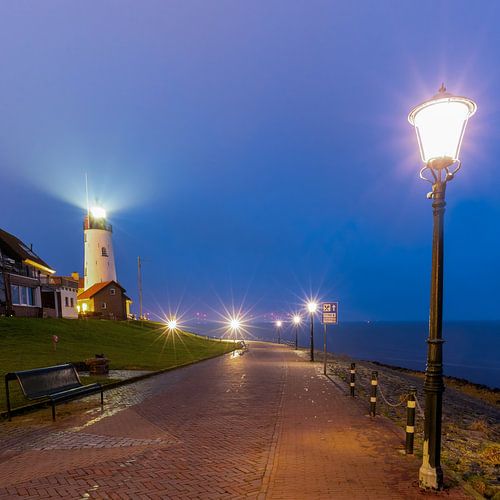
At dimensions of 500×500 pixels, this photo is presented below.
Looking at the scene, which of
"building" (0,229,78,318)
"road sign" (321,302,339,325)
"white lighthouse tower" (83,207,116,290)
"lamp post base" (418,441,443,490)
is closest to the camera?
"lamp post base" (418,441,443,490)

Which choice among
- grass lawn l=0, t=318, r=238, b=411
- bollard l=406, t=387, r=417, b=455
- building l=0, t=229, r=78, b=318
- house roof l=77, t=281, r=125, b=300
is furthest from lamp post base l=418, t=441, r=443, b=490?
house roof l=77, t=281, r=125, b=300

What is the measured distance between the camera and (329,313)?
15.5 m

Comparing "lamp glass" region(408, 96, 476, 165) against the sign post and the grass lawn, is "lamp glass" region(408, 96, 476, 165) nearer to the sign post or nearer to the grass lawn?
the grass lawn

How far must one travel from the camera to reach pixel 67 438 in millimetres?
7422

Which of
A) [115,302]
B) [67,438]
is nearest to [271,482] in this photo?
[67,438]

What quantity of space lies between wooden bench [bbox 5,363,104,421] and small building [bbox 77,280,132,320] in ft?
128

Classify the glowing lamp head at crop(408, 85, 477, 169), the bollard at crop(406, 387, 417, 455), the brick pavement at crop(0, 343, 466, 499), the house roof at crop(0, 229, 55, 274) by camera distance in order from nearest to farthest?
the glowing lamp head at crop(408, 85, 477, 169) → the brick pavement at crop(0, 343, 466, 499) → the bollard at crop(406, 387, 417, 455) → the house roof at crop(0, 229, 55, 274)

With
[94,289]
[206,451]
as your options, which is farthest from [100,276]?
[206,451]

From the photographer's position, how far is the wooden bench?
8562mm

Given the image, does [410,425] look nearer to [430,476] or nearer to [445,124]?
[430,476]

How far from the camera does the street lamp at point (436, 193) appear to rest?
15.7ft

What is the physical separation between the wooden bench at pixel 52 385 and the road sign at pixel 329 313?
8.57 metres

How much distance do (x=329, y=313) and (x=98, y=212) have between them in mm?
46199

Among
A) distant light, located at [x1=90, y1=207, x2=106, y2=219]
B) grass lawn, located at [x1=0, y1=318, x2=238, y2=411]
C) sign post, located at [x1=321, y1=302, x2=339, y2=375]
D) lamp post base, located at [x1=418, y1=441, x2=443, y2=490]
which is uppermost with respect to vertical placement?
distant light, located at [x1=90, y1=207, x2=106, y2=219]
